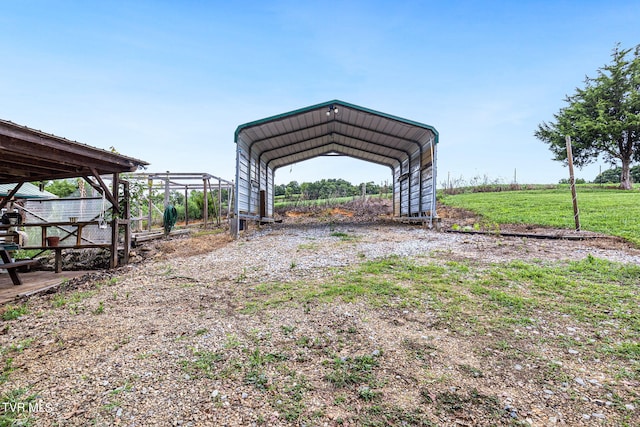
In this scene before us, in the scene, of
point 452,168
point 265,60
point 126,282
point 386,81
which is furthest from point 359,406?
point 452,168

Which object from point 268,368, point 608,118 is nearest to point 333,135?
point 268,368

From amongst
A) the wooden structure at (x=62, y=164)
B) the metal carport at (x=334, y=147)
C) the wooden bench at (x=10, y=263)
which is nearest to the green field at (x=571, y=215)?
the metal carport at (x=334, y=147)

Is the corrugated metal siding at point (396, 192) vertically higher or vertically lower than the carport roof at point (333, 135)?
lower

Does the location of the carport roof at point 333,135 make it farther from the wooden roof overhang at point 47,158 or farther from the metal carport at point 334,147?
the wooden roof overhang at point 47,158

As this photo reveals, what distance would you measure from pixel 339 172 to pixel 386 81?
14273 millimetres

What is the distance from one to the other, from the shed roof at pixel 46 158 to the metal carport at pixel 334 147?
4203mm

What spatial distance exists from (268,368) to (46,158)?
516cm

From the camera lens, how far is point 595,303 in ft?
11.3

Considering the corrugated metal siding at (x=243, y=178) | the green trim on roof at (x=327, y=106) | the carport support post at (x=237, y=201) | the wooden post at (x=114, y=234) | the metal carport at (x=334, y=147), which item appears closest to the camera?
the wooden post at (x=114, y=234)

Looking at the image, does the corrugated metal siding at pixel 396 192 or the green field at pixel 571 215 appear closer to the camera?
the green field at pixel 571 215

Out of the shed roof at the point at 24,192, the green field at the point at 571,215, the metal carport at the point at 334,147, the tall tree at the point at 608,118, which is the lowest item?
the green field at the point at 571,215

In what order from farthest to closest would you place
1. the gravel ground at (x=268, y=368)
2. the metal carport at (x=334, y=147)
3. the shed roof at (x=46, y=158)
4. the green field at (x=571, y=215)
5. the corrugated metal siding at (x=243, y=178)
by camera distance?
the corrugated metal siding at (x=243, y=178) → the metal carport at (x=334, y=147) → the green field at (x=571, y=215) → the shed roof at (x=46, y=158) → the gravel ground at (x=268, y=368)

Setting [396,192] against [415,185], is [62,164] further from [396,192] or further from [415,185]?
[396,192]

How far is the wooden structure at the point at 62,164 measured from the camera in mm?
4129
